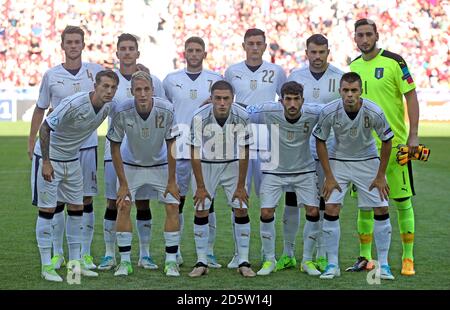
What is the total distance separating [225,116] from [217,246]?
1.86 metres

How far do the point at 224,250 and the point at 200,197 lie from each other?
51.6 inches

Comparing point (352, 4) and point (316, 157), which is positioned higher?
point (352, 4)

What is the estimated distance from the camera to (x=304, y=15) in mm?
29156

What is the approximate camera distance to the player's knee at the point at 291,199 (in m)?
7.46

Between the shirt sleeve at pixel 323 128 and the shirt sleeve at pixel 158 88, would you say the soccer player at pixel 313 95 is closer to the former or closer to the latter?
the shirt sleeve at pixel 323 128

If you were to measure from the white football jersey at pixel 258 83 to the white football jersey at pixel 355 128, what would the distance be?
100cm

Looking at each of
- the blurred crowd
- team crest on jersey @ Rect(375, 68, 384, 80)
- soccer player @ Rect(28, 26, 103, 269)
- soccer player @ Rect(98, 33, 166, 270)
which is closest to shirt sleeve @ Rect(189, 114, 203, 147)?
soccer player @ Rect(98, 33, 166, 270)

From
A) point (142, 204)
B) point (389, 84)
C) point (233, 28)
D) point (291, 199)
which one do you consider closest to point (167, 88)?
point (142, 204)

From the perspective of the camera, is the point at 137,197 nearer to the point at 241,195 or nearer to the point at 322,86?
the point at 241,195

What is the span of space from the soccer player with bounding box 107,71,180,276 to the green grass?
34 cm

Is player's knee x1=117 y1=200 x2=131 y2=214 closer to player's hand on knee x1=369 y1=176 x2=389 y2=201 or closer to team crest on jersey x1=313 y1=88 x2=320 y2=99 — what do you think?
team crest on jersey x1=313 y1=88 x2=320 y2=99

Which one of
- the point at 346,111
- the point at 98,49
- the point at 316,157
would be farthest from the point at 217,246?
the point at 98,49

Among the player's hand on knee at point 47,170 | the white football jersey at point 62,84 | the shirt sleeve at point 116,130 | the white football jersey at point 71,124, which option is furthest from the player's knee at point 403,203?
the player's hand on knee at point 47,170

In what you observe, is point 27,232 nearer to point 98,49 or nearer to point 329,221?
point 329,221
